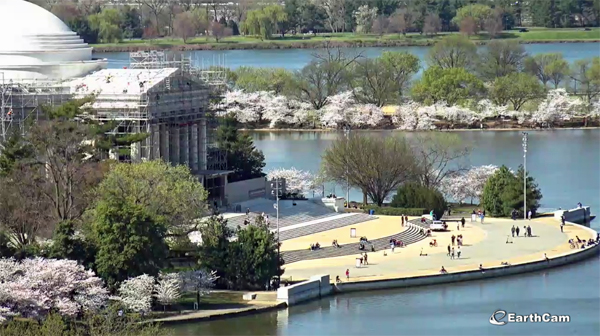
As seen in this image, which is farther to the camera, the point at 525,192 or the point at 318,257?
the point at 525,192

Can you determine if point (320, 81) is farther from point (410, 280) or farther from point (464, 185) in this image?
point (410, 280)

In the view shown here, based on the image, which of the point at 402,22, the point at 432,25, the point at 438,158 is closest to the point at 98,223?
the point at 438,158

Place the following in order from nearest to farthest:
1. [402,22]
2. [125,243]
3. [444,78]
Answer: [125,243] → [444,78] → [402,22]

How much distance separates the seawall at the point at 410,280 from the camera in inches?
2079

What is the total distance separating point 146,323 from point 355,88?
6202 centimetres

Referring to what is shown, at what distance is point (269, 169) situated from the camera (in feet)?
258

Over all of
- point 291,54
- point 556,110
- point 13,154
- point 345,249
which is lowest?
point 291,54

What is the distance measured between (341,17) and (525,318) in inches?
4965

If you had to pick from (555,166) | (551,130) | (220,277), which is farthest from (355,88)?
(220,277)

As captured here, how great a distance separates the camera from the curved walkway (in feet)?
192

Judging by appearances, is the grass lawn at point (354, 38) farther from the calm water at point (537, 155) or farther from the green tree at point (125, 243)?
the green tree at point (125, 243)

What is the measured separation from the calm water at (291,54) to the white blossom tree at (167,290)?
83358 mm

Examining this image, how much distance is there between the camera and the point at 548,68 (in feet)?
372

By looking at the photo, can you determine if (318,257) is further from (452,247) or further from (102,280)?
(102,280)
